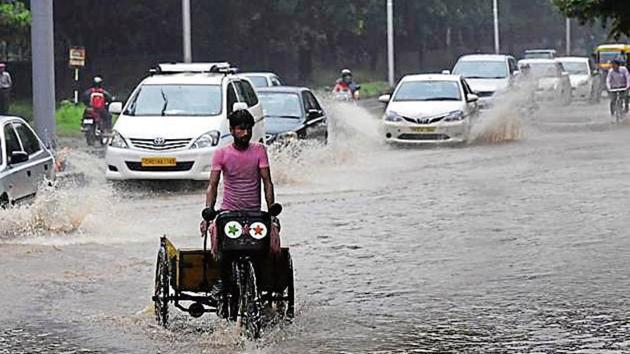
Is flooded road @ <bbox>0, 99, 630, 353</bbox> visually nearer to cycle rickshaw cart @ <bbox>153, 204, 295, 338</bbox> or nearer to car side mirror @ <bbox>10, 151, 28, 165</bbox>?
cycle rickshaw cart @ <bbox>153, 204, 295, 338</bbox>

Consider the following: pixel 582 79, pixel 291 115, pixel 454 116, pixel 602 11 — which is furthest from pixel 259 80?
pixel 582 79

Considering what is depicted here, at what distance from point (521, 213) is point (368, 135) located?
44.7 ft

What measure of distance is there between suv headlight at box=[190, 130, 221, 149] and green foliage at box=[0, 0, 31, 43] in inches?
572

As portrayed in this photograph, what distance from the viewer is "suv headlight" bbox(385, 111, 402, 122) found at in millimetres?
29156

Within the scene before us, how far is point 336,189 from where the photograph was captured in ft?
68.7

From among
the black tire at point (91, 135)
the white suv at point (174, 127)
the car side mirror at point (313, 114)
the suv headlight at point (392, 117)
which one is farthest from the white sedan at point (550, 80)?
→ the white suv at point (174, 127)

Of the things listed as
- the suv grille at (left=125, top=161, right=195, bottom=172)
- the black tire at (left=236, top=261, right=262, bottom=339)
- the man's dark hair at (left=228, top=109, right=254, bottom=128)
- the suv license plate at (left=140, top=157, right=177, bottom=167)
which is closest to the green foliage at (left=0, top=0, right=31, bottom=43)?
the suv grille at (left=125, top=161, right=195, bottom=172)

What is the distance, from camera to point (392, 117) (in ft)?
96.1

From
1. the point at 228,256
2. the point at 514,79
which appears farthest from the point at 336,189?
the point at 514,79

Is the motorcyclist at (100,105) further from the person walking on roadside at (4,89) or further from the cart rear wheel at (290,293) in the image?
the cart rear wheel at (290,293)

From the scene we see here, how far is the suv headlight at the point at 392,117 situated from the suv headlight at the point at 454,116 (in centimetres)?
98

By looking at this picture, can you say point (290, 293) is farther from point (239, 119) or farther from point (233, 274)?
point (239, 119)

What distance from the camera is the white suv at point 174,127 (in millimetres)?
20234

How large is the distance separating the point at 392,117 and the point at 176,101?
341 inches
